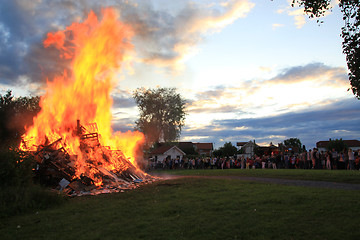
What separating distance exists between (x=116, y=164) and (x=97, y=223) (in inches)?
445

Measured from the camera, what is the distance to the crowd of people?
912 inches

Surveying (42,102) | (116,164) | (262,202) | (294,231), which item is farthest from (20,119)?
(294,231)

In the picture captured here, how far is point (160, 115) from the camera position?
195 feet

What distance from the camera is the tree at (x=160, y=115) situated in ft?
191

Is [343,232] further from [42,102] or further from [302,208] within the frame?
[42,102]

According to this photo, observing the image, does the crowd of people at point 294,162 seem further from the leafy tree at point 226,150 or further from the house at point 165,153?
the leafy tree at point 226,150

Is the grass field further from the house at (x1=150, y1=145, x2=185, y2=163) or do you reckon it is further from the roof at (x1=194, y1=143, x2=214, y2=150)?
the roof at (x1=194, y1=143, x2=214, y2=150)

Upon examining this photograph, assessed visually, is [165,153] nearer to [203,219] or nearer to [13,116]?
[13,116]

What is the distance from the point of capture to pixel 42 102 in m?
17.4

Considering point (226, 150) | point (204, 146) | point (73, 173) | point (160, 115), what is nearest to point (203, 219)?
point (73, 173)

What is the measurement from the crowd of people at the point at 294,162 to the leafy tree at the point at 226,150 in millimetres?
40807

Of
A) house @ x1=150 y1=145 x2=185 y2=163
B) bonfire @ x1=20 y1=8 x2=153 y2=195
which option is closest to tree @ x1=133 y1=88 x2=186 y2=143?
house @ x1=150 y1=145 x2=185 y2=163

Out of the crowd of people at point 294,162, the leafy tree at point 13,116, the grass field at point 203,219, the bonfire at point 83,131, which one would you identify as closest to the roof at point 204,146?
the crowd of people at point 294,162

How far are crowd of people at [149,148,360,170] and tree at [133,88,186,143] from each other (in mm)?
15981
